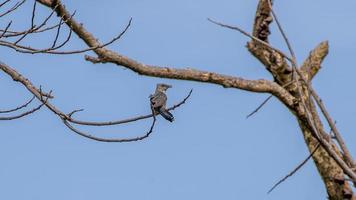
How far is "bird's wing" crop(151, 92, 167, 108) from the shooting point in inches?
238

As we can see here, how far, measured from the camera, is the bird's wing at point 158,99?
6.04 m

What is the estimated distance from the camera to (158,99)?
20.1ft

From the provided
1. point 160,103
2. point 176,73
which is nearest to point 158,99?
point 160,103

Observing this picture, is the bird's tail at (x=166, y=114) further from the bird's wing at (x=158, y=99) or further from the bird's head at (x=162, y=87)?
the bird's head at (x=162, y=87)

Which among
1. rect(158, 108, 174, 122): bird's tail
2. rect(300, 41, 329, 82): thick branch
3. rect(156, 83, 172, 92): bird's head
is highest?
rect(156, 83, 172, 92): bird's head

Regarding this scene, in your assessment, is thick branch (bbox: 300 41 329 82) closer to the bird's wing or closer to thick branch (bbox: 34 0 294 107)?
thick branch (bbox: 34 0 294 107)

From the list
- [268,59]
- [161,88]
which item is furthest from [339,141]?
[161,88]

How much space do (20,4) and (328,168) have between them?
8.61ft

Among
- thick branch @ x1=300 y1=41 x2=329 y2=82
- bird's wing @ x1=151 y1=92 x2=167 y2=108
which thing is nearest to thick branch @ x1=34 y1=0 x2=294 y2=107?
bird's wing @ x1=151 y1=92 x2=167 y2=108

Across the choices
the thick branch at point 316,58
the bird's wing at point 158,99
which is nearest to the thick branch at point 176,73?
the bird's wing at point 158,99

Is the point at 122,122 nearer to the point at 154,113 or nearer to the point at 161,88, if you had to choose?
the point at 154,113

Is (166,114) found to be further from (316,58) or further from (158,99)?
(316,58)

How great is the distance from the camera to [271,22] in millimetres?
6160

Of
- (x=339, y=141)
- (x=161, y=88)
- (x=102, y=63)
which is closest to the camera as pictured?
(x=339, y=141)
